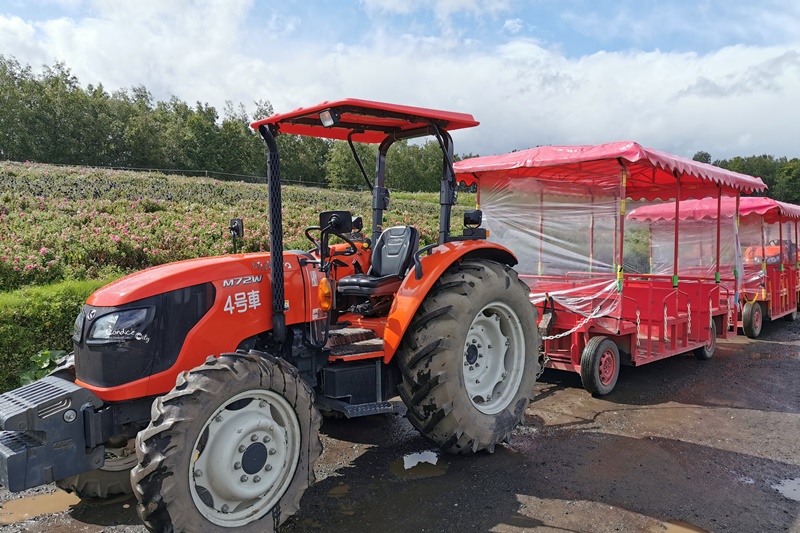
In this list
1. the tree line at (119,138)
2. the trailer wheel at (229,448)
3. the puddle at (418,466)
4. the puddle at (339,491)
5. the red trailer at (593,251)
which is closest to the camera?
the trailer wheel at (229,448)

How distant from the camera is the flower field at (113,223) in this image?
24.6 ft

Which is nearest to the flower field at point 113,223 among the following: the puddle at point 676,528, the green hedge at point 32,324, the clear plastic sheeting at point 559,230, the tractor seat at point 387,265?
the green hedge at point 32,324

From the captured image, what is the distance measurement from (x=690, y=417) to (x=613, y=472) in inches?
72.2

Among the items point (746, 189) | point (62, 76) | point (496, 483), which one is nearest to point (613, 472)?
point (496, 483)

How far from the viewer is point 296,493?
3012 mm

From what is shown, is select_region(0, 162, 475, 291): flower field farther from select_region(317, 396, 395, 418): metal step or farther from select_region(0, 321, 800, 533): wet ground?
select_region(317, 396, 395, 418): metal step

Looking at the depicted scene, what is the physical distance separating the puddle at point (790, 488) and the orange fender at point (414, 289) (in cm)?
266

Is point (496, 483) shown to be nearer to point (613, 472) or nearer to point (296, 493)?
point (613, 472)

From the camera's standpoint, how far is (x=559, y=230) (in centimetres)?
743

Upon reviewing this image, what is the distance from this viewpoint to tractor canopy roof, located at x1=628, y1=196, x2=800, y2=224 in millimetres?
10172

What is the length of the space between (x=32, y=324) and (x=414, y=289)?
12.4 feet

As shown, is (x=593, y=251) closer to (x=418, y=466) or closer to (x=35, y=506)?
(x=418, y=466)

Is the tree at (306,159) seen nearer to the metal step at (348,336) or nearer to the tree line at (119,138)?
the tree line at (119,138)

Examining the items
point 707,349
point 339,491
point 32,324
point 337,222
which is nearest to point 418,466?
point 339,491
